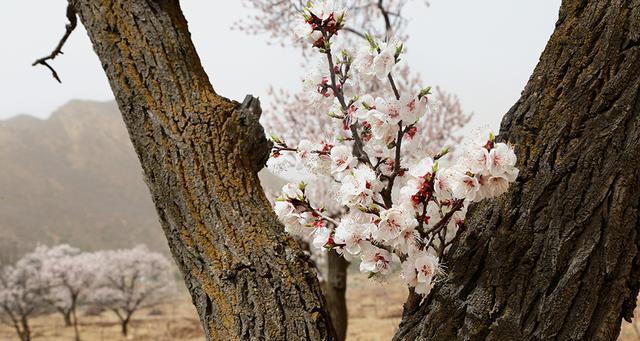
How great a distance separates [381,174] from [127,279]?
21.4m

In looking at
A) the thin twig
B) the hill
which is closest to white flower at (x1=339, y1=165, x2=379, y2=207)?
the thin twig

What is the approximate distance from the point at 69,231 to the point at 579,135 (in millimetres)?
51326

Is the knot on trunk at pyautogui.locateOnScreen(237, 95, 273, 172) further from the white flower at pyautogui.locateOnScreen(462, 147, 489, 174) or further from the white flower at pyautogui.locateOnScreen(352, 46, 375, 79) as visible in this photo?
the white flower at pyautogui.locateOnScreen(462, 147, 489, 174)

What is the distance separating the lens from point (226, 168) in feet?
5.31

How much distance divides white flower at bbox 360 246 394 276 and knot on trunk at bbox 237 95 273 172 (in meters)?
0.46

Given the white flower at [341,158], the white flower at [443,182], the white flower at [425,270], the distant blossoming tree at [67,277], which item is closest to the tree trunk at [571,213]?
the white flower at [425,270]

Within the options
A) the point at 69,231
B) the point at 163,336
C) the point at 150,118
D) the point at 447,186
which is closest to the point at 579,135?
the point at 447,186

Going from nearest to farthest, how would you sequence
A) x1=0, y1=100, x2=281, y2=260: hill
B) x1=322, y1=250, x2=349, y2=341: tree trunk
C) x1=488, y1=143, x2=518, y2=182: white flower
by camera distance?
x1=488, y1=143, x2=518, y2=182: white flower
x1=322, y1=250, x2=349, y2=341: tree trunk
x1=0, y1=100, x2=281, y2=260: hill

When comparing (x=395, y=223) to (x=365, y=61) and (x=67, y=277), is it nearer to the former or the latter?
(x=365, y=61)

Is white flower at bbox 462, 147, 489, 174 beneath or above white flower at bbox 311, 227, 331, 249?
above

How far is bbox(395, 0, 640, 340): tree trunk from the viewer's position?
4.40 feet

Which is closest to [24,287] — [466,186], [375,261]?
[375,261]

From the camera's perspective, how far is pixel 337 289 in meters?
5.83

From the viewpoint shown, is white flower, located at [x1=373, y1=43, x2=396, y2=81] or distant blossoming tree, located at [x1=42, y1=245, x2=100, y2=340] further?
distant blossoming tree, located at [x1=42, y1=245, x2=100, y2=340]
